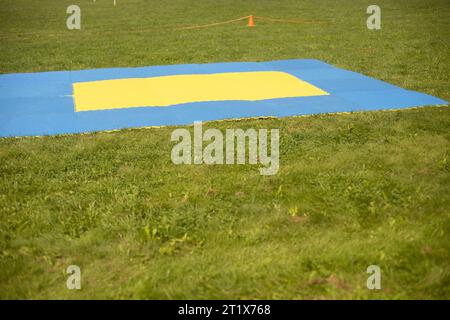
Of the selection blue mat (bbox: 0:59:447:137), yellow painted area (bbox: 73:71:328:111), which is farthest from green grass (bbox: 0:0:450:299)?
yellow painted area (bbox: 73:71:328:111)

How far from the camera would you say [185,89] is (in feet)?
32.5

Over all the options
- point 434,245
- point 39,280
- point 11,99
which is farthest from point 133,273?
point 11,99

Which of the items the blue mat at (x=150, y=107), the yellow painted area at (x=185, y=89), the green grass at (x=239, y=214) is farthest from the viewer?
the yellow painted area at (x=185, y=89)

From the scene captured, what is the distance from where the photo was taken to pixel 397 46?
48.5 feet

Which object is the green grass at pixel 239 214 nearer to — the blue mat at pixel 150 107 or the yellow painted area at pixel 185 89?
the blue mat at pixel 150 107

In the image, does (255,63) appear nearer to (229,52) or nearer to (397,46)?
(229,52)

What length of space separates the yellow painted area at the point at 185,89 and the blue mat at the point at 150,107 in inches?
11.6

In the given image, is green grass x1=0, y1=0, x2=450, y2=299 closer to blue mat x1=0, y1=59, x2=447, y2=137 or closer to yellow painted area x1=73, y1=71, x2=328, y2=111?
blue mat x1=0, y1=59, x2=447, y2=137

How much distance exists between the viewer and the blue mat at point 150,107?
786 cm

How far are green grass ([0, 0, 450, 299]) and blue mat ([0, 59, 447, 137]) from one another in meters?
0.49

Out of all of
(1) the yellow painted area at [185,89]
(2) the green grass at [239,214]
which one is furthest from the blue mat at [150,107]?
(2) the green grass at [239,214]

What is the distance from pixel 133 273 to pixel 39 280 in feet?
2.94

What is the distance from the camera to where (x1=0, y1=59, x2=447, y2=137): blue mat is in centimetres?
786

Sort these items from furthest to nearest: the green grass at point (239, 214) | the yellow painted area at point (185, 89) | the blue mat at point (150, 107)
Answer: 1. the yellow painted area at point (185, 89)
2. the blue mat at point (150, 107)
3. the green grass at point (239, 214)
